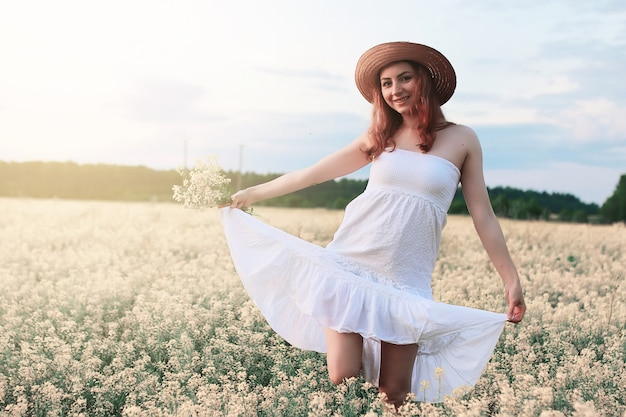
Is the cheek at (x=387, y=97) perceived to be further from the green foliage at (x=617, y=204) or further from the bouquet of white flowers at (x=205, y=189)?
the green foliage at (x=617, y=204)

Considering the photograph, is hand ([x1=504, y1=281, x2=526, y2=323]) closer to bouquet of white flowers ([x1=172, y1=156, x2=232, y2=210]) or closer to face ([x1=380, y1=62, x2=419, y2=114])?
face ([x1=380, y1=62, x2=419, y2=114])

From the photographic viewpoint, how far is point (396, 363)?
446 centimetres

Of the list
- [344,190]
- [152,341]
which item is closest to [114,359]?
[152,341]

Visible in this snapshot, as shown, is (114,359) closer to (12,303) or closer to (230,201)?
(230,201)

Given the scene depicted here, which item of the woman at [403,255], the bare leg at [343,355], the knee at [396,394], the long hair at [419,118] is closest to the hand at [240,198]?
the woman at [403,255]

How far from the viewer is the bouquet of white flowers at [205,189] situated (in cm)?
514

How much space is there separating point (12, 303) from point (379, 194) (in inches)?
182

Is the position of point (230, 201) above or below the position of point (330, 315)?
above

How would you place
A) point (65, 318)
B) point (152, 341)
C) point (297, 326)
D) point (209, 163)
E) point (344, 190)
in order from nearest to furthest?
point (297, 326), point (209, 163), point (152, 341), point (65, 318), point (344, 190)

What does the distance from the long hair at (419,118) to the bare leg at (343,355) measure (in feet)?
3.94

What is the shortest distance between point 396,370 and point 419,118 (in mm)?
1635

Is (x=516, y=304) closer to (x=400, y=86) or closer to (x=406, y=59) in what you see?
(x=400, y=86)

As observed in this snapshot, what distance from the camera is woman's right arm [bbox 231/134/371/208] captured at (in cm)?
478

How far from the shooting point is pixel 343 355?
175 inches
